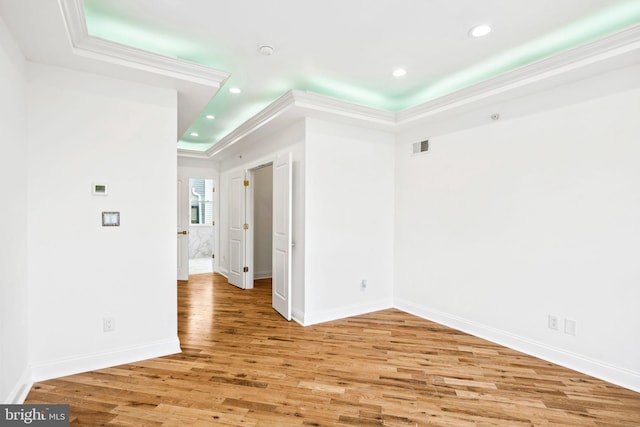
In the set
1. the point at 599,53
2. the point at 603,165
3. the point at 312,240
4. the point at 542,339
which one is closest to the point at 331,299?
the point at 312,240

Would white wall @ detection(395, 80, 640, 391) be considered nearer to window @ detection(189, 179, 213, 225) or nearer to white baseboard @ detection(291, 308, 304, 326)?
white baseboard @ detection(291, 308, 304, 326)

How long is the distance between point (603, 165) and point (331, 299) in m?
3.03

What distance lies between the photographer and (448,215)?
3.88 meters

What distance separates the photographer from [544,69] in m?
2.73

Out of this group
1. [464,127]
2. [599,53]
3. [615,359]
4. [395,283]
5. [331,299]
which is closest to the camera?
[599,53]

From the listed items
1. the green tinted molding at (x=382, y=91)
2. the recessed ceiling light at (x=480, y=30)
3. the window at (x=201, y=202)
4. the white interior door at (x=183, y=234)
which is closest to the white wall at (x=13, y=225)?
the green tinted molding at (x=382, y=91)

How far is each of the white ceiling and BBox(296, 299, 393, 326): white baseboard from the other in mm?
2737

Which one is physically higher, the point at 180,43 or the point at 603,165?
the point at 180,43

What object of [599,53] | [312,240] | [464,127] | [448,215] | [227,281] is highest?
[599,53]

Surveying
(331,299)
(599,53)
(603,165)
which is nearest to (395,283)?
(331,299)

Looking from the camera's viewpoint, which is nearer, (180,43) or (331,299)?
(180,43)

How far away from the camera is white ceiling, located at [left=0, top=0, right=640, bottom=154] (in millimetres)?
2227

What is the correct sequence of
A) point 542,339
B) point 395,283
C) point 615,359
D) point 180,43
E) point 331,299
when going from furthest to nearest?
point 395,283 → point 331,299 → point 542,339 → point 180,43 → point 615,359

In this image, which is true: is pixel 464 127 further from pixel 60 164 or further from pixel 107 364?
pixel 107 364
